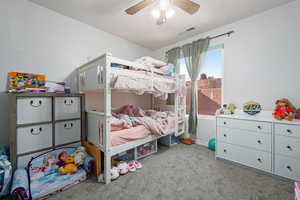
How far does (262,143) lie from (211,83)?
1451 mm

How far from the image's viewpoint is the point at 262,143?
1705mm

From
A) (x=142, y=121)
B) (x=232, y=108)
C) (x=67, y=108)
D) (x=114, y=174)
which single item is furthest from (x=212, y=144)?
(x=67, y=108)

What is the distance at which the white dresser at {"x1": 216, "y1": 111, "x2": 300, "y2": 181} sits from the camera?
1.51 metres

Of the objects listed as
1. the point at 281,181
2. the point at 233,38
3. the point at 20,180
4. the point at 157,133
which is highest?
the point at 233,38

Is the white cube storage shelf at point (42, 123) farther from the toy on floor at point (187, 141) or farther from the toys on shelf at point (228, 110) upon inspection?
the toys on shelf at point (228, 110)

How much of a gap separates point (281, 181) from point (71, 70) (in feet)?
11.7

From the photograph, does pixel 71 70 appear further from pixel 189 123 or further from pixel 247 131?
pixel 247 131

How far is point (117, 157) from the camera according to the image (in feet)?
6.65

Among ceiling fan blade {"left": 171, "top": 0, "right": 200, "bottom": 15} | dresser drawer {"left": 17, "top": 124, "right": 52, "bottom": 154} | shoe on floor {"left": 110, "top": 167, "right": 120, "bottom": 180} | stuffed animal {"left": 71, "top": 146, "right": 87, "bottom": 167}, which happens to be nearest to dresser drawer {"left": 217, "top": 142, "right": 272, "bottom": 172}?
shoe on floor {"left": 110, "top": 167, "right": 120, "bottom": 180}

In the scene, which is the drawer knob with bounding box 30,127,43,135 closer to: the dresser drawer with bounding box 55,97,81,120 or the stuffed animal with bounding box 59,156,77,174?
the dresser drawer with bounding box 55,97,81,120

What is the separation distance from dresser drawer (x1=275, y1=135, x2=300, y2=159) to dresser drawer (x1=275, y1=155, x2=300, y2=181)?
6cm

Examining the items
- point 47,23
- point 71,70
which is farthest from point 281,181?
point 47,23

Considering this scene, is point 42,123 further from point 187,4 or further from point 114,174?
point 187,4

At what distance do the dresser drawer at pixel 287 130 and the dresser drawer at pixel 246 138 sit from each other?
13cm
